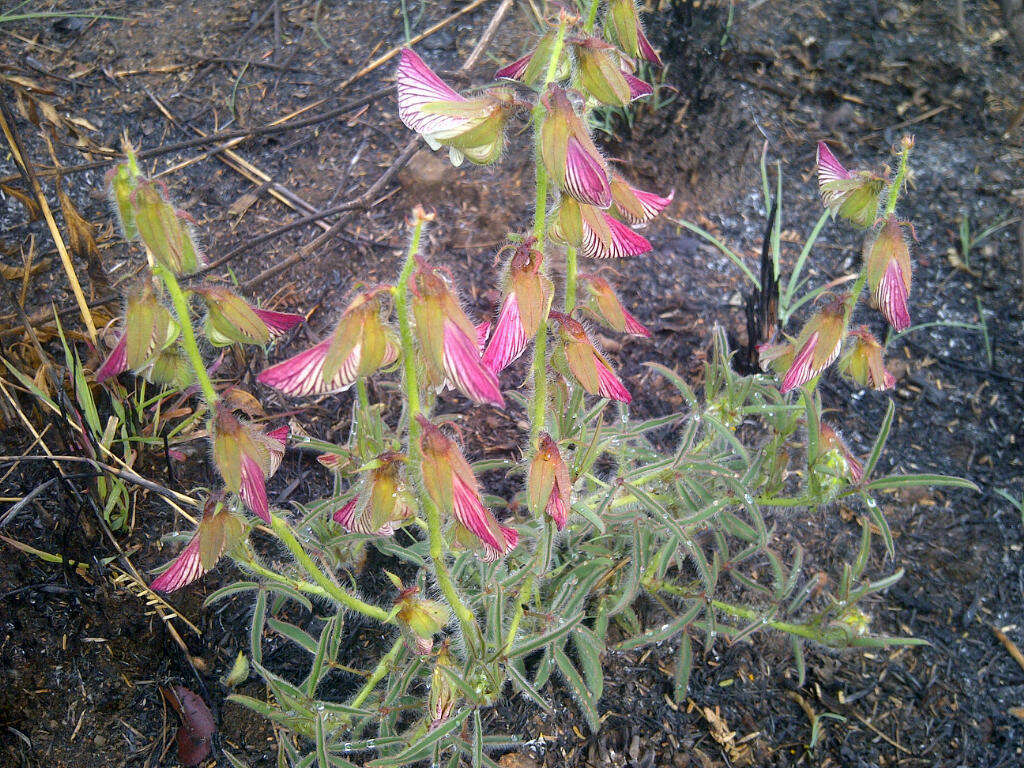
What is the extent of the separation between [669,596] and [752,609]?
22 cm

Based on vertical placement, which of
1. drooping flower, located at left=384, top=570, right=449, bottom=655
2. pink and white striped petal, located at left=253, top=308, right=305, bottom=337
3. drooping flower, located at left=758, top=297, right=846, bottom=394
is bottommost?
drooping flower, located at left=384, top=570, right=449, bottom=655

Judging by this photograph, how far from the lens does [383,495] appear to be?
1.31 m

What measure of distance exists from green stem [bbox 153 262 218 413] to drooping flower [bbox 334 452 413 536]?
284 millimetres

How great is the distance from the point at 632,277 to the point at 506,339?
60.0 inches

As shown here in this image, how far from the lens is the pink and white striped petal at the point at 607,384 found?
1506 millimetres

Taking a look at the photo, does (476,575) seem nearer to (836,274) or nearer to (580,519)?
(580,519)

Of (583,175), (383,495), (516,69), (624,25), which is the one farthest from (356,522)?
(624,25)

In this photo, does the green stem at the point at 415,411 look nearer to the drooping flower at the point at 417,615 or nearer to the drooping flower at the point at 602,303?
the drooping flower at the point at 417,615

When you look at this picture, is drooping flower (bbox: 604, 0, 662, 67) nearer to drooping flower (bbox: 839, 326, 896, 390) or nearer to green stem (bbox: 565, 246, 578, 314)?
green stem (bbox: 565, 246, 578, 314)

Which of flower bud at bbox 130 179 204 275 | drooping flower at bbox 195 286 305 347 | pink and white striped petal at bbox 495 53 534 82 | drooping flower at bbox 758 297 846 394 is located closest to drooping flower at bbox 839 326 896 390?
drooping flower at bbox 758 297 846 394

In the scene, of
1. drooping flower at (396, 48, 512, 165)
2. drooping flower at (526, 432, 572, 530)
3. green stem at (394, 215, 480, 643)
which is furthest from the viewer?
drooping flower at (526, 432, 572, 530)

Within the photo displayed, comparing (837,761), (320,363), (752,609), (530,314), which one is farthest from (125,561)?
(837,761)

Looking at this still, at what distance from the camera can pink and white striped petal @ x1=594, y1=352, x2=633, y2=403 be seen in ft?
4.94

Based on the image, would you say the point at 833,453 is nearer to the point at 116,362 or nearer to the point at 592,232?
the point at 592,232
